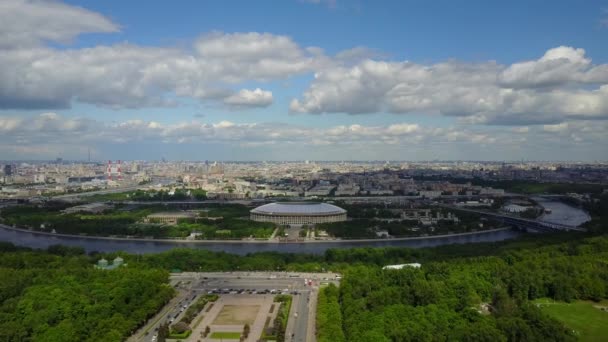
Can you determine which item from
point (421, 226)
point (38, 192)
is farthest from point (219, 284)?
point (38, 192)

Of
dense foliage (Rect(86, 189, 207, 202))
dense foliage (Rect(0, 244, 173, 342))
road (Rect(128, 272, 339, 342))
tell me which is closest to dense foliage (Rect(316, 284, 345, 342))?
road (Rect(128, 272, 339, 342))

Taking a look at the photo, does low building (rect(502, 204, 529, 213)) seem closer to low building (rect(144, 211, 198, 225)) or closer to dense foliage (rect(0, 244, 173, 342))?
low building (rect(144, 211, 198, 225))

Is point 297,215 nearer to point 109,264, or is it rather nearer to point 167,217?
point 167,217

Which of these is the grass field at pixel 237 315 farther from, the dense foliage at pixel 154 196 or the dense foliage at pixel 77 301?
the dense foliage at pixel 154 196

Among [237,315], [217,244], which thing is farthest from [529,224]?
[237,315]

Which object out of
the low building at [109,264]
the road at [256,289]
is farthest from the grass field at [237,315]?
the low building at [109,264]

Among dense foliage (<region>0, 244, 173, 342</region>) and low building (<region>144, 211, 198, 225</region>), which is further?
low building (<region>144, 211, 198, 225</region>)

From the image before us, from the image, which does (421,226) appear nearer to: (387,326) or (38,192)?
(387,326)
